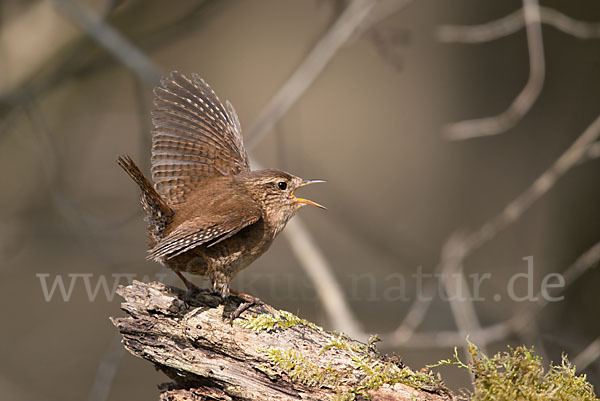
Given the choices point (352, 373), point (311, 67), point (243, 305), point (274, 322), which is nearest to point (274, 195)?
point (243, 305)

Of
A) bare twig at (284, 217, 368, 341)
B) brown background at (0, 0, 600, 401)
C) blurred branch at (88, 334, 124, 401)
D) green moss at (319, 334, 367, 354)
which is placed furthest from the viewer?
brown background at (0, 0, 600, 401)

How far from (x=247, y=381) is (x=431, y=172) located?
13.6 ft

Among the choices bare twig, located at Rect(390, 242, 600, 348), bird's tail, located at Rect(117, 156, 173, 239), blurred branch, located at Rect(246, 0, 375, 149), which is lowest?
bird's tail, located at Rect(117, 156, 173, 239)

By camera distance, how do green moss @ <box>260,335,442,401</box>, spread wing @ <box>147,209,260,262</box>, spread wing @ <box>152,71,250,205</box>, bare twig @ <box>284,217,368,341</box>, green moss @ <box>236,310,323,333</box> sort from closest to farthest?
green moss @ <box>260,335,442,401</box>, green moss @ <box>236,310,323,333</box>, spread wing @ <box>147,209,260,262</box>, spread wing @ <box>152,71,250,205</box>, bare twig @ <box>284,217,368,341</box>

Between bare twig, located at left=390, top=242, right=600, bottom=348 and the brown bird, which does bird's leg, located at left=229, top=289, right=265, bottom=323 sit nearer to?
the brown bird

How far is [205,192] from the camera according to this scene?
2.96m

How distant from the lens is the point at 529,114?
5605 millimetres

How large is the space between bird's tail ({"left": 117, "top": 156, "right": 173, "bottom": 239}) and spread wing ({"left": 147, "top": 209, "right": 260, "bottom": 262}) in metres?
0.15

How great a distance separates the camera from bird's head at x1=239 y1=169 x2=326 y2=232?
292 cm

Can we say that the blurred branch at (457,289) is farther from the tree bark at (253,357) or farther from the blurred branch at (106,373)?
the blurred branch at (106,373)

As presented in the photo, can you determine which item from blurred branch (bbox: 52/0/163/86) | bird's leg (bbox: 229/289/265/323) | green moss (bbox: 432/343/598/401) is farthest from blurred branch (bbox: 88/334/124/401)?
green moss (bbox: 432/343/598/401)

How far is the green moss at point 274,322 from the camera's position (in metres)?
2.31

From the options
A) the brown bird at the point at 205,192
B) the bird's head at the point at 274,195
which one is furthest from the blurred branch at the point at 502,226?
the brown bird at the point at 205,192

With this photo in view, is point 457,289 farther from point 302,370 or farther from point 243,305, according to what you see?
point 302,370
